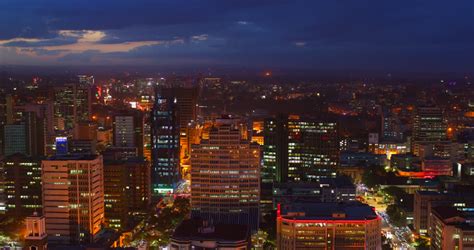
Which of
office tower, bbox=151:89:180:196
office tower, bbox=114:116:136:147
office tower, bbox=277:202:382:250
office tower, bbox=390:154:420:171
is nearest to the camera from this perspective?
office tower, bbox=277:202:382:250

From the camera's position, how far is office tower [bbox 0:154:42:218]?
21.6 meters

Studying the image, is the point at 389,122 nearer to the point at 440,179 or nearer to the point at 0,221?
the point at 440,179

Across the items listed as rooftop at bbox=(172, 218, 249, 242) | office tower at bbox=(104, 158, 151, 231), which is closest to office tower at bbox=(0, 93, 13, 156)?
office tower at bbox=(104, 158, 151, 231)

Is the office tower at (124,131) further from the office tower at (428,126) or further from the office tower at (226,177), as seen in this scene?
the office tower at (428,126)

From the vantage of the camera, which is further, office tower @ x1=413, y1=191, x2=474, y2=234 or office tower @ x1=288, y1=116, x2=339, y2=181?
office tower @ x1=288, y1=116, x2=339, y2=181

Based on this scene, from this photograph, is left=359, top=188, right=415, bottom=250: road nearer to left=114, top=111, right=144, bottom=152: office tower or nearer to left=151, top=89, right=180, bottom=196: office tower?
left=151, top=89, right=180, bottom=196: office tower

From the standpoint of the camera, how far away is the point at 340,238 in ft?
54.6

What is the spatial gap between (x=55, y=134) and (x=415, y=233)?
18.3 m

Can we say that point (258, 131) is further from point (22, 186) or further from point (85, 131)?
point (22, 186)

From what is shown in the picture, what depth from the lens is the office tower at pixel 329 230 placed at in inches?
654

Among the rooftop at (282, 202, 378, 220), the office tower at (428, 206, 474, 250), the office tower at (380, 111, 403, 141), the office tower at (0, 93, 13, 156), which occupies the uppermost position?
the office tower at (0, 93, 13, 156)

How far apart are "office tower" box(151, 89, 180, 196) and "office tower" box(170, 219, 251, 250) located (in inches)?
390

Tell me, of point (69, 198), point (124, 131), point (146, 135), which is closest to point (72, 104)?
point (124, 131)

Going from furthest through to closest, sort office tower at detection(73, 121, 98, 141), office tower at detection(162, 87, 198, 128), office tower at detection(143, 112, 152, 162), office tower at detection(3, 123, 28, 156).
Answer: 1. office tower at detection(73, 121, 98, 141)
2. office tower at detection(162, 87, 198, 128)
3. office tower at detection(143, 112, 152, 162)
4. office tower at detection(3, 123, 28, 156)
